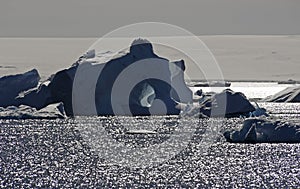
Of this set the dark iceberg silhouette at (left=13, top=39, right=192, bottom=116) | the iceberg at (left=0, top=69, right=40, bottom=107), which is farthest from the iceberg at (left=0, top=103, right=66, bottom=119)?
the iceberg at (left=0, top=69, right=40, bottom=107)

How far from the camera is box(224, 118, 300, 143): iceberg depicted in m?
56.6

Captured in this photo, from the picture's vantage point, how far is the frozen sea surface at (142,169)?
42.8m

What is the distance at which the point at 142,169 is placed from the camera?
161 feet

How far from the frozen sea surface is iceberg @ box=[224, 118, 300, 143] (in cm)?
85

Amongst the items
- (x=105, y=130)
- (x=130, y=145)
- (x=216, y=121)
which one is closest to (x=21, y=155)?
(x=130, y=145)

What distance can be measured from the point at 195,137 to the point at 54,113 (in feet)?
63.9

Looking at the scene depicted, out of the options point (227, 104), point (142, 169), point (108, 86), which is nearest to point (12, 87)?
point (108, 86)

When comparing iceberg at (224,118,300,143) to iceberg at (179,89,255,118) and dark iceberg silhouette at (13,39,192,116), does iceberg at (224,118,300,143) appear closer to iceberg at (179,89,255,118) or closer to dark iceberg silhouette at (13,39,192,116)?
iceberg at (179,89,255,118)

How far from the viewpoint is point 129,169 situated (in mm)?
48938

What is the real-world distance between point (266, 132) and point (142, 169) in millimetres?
13334

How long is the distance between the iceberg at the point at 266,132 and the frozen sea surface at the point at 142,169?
2.79ft

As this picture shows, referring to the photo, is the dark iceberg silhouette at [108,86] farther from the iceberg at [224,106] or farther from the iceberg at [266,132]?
the iceberg at [266,132]

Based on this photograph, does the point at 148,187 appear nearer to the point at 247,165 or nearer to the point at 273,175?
the point at 273,175

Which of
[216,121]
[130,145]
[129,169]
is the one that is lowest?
[216,121]
